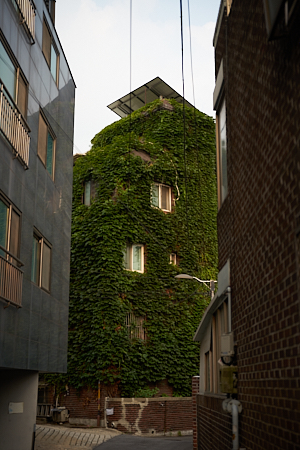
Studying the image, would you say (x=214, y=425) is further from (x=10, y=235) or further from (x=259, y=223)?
(x=10, y=235)

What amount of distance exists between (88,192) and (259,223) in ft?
74.4

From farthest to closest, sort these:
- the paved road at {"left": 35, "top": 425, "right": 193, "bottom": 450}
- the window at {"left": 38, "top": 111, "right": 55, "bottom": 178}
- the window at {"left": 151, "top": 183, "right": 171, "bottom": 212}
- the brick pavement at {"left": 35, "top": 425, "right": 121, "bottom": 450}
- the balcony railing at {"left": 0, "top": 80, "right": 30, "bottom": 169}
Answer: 1. the window at {"left": 151, "top": 183, "right": 171, "bottom": 212}
2. the paved road at {"left": 35, "top": 425, "right": 193, "bottom": 450}
3. the brick pavement at {"left": 35, "top": 425, "right": 121, "bottom": 450}
4. the window at {"left": 38, "top": 111, "right": 55, "bottom": 178}
5. the balcony railing at {"left": 0, "top": 80, "right": 30, "bottom": 169}

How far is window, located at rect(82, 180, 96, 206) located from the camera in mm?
27859

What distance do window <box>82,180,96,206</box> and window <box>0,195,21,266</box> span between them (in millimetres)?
15762

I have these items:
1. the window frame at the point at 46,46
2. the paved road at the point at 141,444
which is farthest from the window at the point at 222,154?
the paved road at the point at 141,444

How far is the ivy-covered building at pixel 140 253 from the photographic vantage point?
81.5ft

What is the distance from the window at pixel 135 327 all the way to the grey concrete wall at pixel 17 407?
11519 millimetres

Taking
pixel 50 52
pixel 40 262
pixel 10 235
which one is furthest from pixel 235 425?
pixel 50 52

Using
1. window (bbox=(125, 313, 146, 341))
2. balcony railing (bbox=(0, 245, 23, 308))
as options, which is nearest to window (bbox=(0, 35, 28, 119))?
balcony railing (bbox=(0, 245, 23, 308))

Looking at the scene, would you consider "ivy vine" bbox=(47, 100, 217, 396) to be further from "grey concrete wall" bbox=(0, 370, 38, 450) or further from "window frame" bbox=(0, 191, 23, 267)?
"window frame" bbox=(0, 191, 23, 267)

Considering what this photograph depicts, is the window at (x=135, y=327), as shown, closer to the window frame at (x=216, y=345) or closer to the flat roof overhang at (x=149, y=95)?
the flat roof overhang at (x=149, y=95)

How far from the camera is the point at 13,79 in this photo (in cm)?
1208

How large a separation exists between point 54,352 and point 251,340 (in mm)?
10109

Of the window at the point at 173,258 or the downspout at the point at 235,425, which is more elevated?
the window at the point at 173,258
